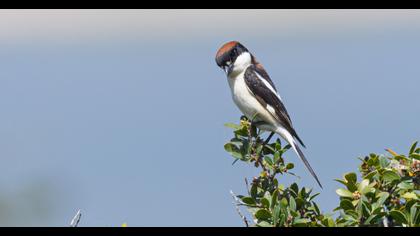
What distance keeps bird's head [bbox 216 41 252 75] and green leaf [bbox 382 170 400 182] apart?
3.55 m

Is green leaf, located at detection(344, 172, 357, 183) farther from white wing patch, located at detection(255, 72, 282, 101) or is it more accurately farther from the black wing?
white wing patch, located at detection(255, 72, 282, 101)

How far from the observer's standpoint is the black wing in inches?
272

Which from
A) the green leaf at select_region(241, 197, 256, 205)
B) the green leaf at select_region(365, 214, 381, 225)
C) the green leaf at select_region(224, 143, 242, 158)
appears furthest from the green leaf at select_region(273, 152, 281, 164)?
the green leaf at select_region(365, 214, 381, 225)

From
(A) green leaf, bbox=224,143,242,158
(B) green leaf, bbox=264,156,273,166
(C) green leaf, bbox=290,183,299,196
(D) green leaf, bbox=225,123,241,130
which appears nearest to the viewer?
(C) green leaf, bbox=290,183,299,196

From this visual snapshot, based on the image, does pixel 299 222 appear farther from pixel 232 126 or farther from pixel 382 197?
pixel 232 126

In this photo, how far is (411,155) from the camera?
3.73m

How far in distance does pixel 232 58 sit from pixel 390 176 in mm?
3664

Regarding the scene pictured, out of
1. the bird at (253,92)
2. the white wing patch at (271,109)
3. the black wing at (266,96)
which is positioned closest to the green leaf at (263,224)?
the bird at (253,92)

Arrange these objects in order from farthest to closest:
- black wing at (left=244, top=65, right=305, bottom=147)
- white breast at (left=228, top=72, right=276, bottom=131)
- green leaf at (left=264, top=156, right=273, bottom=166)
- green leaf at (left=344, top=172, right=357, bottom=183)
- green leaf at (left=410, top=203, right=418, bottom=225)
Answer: black wing at (left=244, top=65, right=305, bottom=147), white breast at (left=228, top=72, right=276, bottom=131), green leaf at (left=264, top=156, right=273, bottom=166), green leaf at (left=344, top=172, right=357, bottom=183), green leaf at (left=410, top=203, right=418, bottom=225)

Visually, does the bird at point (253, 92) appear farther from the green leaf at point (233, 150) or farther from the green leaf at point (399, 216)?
the green leaf at point (399, 216)

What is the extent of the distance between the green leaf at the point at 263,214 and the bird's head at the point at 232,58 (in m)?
3.48

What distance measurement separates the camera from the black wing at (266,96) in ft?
22.7

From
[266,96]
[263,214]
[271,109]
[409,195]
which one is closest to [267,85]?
[266,96]
